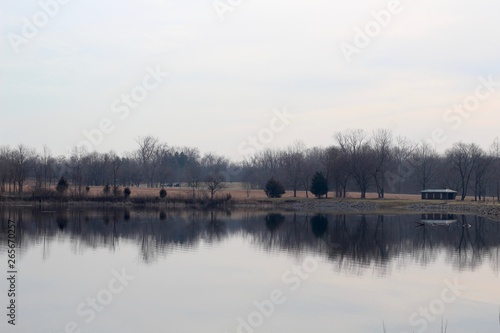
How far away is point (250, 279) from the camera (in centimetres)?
2248

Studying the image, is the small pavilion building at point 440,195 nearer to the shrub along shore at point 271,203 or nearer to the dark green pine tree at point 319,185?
the shrub along shore at point 271,203

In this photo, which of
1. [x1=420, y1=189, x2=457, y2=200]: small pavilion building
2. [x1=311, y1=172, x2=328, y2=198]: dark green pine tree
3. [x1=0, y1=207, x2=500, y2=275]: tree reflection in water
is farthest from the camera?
[x1=420, y1=189, x2=457, y2=200]: small pavilion building

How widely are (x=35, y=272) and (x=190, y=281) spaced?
19.2 feet

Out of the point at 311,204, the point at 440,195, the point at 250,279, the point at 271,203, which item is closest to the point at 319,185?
the point at 311,204

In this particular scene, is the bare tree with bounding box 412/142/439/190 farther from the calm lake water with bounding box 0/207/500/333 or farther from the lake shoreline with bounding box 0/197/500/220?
the calm lake water with bounding box 0/207/500/333

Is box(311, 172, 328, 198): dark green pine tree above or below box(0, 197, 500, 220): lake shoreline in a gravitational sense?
above

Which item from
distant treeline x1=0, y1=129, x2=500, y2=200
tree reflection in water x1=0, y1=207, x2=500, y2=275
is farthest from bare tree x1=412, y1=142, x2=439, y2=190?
tree reflection in water x1=0, y1=207, x2=500, y2=275

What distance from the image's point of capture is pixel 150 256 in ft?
91.1

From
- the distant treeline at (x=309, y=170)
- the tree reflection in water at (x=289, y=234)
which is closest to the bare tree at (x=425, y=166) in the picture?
the distant treeline at (x=309, y=170)

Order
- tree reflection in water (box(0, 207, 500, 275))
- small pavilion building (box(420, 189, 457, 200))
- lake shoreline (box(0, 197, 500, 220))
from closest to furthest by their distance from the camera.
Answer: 1. tree reflection in water (box(0, 207, 500, 275))
2. lake shoreline (box(0, 197, 500, 220))
3. small pavilion building (box(420, 189, 457, 200))

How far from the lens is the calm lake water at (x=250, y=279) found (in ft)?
53.2

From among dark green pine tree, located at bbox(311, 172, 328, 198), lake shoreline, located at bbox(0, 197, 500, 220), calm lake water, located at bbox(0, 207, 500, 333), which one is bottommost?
calm lake water, located at bbox(0, 207, 500, 333)

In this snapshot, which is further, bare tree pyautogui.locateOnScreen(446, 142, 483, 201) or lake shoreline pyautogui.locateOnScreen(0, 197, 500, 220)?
bare tree pyautogui.locateOnScreen(446, 142, 483, 201)

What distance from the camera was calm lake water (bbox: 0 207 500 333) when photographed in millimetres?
16219
